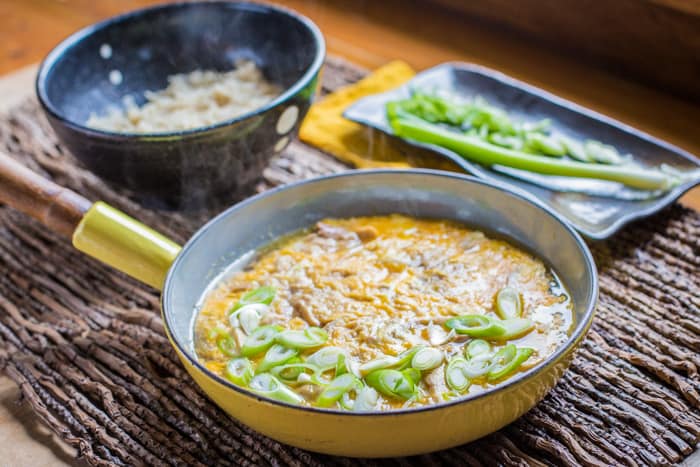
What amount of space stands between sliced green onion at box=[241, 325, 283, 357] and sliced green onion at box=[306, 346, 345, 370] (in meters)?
0.08

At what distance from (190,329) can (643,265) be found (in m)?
0.98

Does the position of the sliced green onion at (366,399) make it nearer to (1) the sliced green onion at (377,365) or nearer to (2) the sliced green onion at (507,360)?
(1) the sliced green onion at (377,365)

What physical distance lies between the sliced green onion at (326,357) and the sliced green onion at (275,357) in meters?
0.03

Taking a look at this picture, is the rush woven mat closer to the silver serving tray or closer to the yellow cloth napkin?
the silver serving tray

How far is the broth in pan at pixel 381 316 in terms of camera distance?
1.31m

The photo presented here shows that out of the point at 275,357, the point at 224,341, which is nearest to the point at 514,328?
the point at 275,357

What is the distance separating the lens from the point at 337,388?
1.29m

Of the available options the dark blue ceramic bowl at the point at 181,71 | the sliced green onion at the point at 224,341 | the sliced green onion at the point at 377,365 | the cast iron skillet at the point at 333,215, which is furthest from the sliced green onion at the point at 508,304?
the dark blue ceramic bowl at the point at 181,71

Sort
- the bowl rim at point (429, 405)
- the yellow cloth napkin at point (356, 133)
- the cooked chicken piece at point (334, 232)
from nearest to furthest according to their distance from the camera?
the bowl rim at point (429, 405) < the cooked chicken piece at point (334, 232) < the yellow cloth napkin at point (356, 133)

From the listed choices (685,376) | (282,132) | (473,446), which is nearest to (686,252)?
(685,376)

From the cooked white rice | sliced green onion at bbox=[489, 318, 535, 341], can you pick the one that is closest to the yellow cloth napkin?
the cooked white rice

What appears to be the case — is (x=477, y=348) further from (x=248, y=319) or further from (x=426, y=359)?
(x=248, y=319)

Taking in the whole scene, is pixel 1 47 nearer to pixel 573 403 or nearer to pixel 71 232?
pixel 71 232

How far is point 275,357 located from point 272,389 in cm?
8
